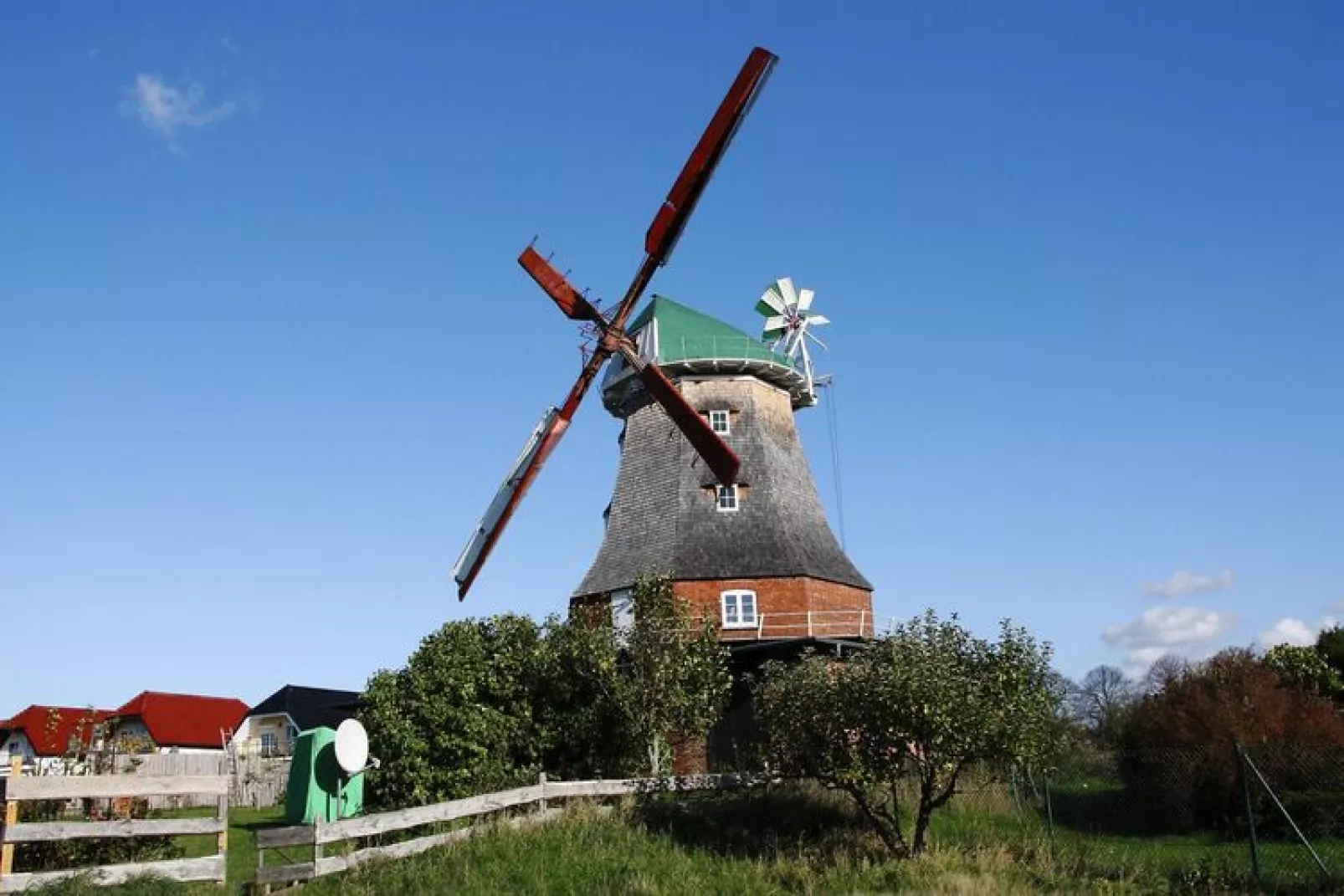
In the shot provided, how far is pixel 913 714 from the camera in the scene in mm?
17109

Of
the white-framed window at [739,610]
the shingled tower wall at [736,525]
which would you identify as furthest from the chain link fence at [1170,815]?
the white-framed window at [739,610]

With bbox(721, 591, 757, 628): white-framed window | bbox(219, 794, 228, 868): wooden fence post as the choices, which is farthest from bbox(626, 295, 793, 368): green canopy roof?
bbox(219, 794, 228, 868): wooden fence post

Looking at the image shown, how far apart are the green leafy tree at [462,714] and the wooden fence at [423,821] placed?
4.24 m

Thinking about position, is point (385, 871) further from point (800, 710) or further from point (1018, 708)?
point (1018, 708)

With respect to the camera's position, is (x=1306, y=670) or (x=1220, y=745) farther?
(x=1306, y=670)

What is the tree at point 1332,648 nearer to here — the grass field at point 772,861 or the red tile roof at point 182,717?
the grass field at point 772,861

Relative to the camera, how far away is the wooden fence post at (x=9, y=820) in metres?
13.7

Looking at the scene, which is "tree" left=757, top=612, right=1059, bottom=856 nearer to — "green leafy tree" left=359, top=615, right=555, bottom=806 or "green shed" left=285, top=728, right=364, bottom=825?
"green leafy tree" left=359, top=615, right=555, bottom=806

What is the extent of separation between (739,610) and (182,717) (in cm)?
4513

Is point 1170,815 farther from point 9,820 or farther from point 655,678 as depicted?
point 9,820

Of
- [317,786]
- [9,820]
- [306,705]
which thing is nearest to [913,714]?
[9,820]

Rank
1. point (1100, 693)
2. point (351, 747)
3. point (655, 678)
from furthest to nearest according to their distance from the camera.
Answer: point (1100, 693)
point (655, 678)
point (351, 747)

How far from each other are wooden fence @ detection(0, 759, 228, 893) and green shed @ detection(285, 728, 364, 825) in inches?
339

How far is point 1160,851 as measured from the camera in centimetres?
1869
